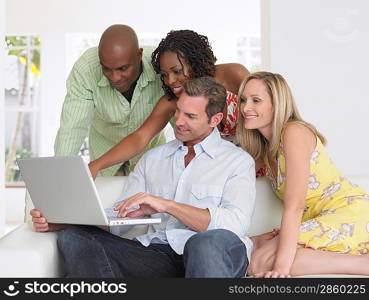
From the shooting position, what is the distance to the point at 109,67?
10.7 ft

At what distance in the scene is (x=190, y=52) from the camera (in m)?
3.12

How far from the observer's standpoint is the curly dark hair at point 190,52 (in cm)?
311

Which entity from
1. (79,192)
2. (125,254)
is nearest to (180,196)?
(125,254)

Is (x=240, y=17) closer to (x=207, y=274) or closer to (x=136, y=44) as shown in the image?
(x=136, y=44)

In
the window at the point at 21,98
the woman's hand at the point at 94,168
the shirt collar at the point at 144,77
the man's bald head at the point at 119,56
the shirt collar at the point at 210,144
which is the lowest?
the window at the point at 21,98

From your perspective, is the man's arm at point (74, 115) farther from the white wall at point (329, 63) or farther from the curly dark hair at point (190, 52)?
the white wall at point (329, 63)

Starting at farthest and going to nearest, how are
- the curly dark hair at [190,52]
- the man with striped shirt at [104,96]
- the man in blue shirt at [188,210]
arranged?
the man with striped shirt at [104,96] → the curly dark hair at [190,52] → the man in blue shirt at [188,210]

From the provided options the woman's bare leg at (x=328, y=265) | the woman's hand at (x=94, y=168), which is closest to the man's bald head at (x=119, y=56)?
the woman's hand at (x=94, y=168)

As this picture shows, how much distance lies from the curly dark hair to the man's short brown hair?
0.78 feet

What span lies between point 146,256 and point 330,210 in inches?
31.0

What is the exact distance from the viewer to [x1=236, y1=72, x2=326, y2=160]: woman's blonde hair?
285 cm

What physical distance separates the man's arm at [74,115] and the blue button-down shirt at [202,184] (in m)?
0.67

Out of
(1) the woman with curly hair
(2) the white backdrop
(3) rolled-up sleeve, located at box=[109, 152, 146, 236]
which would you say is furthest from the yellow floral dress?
(2) the white backdrop

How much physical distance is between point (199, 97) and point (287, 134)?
38cm
